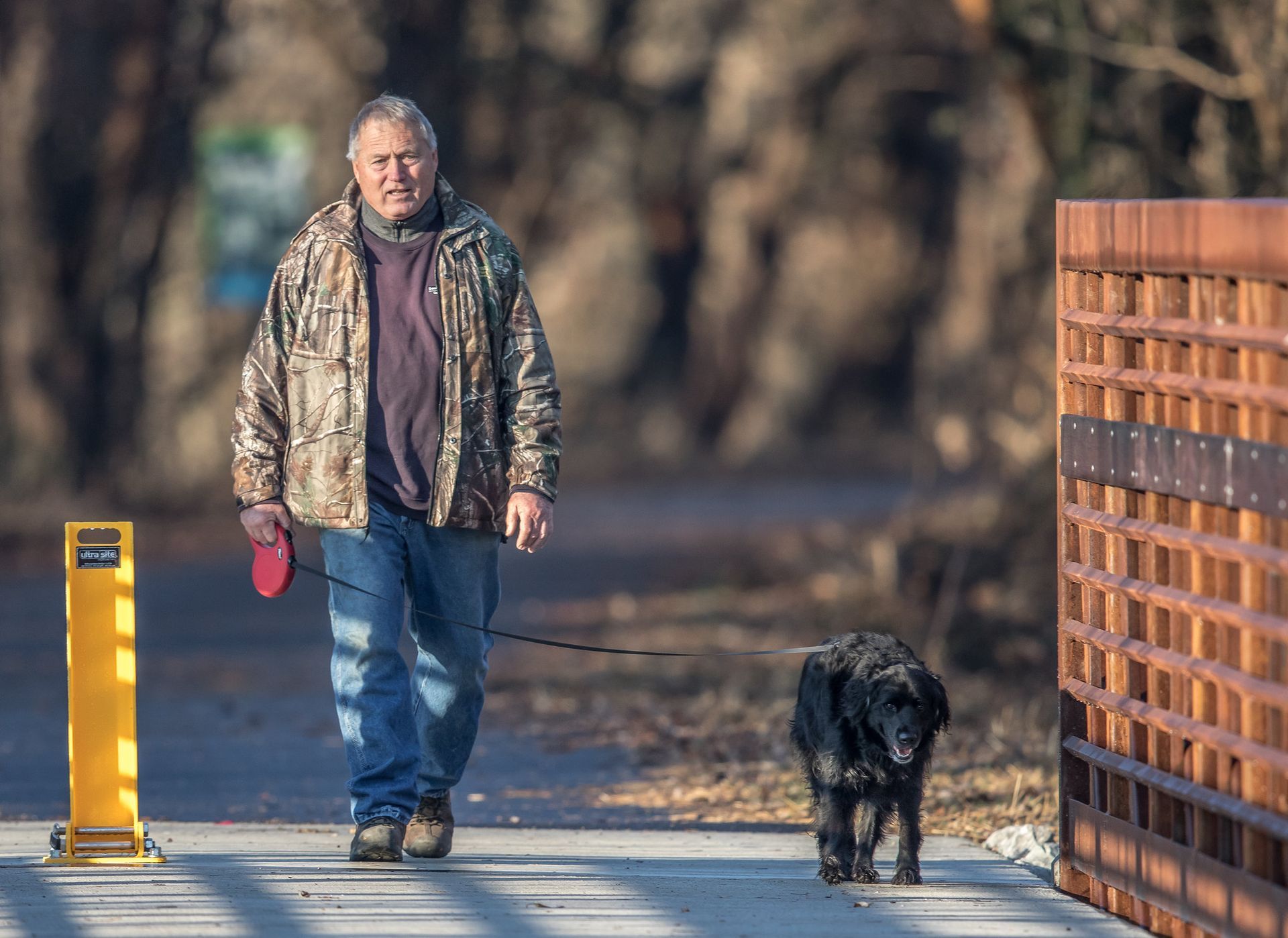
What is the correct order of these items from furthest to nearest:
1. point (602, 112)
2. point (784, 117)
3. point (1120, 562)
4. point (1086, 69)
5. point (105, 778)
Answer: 1. point (784, 117)
2. point (602, 112)
3. point (1086, 69)
4. point (105, 778)
5. point (1120, 562)

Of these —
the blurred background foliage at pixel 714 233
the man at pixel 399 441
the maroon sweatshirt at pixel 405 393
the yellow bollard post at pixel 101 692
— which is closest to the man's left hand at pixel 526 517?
the man at pixel 399 441

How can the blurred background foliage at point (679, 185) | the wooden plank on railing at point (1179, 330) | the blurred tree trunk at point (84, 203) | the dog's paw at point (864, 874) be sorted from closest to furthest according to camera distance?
the wooden plank on railing at point (1179, 330), the dog's paw at point (864, 874), the blurred background foliage at point (679, 185), the blurred tree trunk at point (84, 203)

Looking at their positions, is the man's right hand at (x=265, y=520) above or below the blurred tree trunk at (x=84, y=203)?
below

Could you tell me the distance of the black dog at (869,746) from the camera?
5281 millimetres

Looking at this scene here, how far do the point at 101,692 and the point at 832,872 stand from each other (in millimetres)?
1964

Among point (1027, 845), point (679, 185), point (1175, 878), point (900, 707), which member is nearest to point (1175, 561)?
point (1175, 878)

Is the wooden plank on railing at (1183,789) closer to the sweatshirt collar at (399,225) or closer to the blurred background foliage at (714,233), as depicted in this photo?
the blurred background foliage at (714,233)

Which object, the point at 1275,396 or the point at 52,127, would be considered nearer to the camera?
the point at 1275,396

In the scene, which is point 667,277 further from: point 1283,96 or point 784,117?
point 1283,96

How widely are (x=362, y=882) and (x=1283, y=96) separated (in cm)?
616

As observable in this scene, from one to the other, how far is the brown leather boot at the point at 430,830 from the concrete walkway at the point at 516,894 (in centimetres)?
5

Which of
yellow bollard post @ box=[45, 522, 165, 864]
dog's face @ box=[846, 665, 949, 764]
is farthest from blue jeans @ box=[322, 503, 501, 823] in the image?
dog's face @ box=[846, 665, 949, 764]

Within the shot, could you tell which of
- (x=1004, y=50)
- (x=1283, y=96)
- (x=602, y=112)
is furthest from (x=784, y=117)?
(x=1283, y=96)

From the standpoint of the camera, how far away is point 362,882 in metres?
5.25
